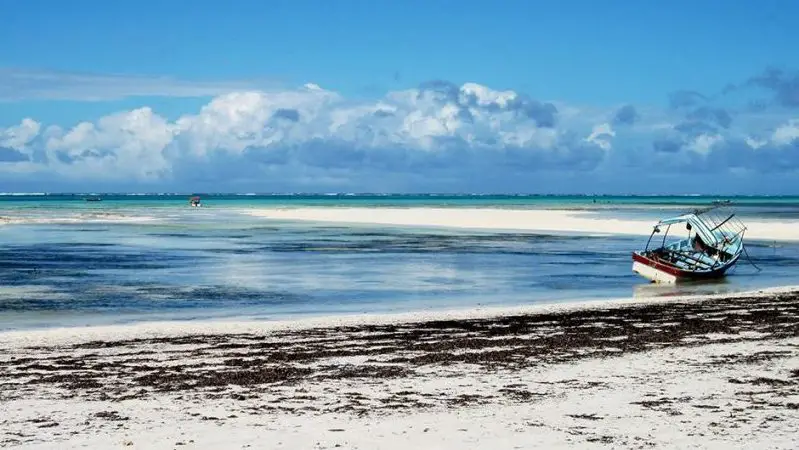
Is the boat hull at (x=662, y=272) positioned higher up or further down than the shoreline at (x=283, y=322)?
higher up

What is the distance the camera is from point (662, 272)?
100 ft

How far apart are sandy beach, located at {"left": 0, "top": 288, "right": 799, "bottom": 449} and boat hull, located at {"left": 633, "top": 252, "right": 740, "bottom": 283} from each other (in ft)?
35.9

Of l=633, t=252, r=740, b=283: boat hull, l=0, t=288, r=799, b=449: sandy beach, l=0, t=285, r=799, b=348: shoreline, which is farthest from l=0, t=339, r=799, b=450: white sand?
l=633, t=252, r=740, b=283: boat hull

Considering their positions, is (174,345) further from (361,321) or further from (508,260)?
(508,260)

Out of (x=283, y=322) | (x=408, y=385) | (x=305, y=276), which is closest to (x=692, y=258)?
(x=305, y=276)

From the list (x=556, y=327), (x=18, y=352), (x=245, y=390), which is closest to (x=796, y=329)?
(x=556, y=327)

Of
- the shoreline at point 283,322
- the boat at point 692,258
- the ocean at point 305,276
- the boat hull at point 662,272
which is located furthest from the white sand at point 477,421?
the boat at point 692,258

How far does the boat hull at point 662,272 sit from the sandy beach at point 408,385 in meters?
11.0

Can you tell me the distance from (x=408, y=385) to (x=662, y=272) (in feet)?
65.2

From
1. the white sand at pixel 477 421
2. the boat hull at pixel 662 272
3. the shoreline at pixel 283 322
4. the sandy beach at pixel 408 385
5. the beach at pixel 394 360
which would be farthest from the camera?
the boat hull at pixel 662 272

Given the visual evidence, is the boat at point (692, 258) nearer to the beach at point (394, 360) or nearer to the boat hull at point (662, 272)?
the boat hull at point (662, 272)

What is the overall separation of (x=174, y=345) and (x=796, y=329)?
38.3 feet

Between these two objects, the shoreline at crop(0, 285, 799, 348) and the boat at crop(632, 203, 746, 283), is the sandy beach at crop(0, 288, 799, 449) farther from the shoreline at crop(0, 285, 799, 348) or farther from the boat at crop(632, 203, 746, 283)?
the boat at crop(632, 203, 746, 283)

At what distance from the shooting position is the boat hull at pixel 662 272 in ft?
101
